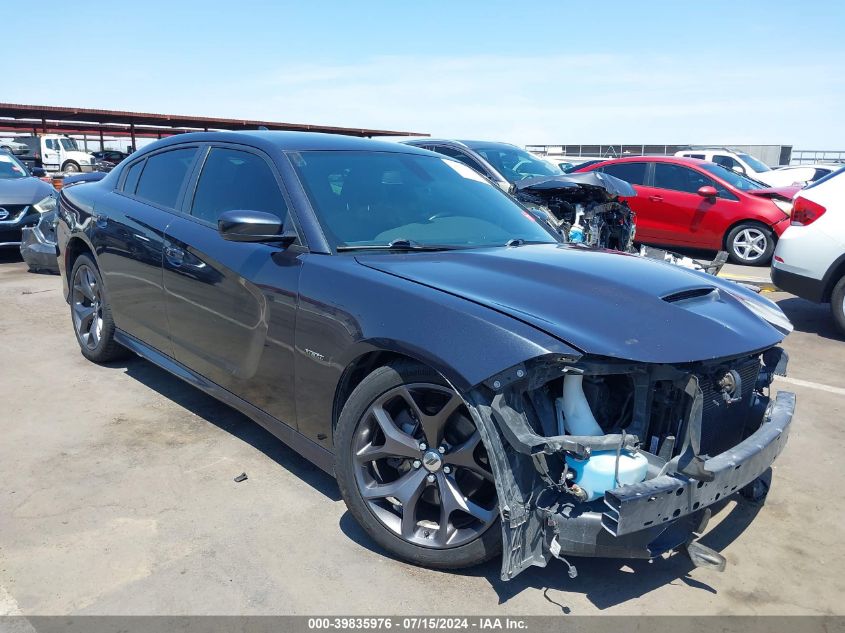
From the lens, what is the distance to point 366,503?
108 inches

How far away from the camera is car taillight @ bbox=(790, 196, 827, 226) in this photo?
6.36 m

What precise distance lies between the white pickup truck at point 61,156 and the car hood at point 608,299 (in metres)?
32.0

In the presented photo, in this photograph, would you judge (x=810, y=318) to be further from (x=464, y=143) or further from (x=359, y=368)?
(x=359, y=368)

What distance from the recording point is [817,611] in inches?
97.4

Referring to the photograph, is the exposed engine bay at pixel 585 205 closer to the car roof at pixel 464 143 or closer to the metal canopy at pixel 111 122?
the car roof at pixel 464 143

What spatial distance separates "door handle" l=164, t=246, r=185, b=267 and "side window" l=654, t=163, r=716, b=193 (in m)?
8.79

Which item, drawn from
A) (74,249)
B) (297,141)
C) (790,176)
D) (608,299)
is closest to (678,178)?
(790,176)

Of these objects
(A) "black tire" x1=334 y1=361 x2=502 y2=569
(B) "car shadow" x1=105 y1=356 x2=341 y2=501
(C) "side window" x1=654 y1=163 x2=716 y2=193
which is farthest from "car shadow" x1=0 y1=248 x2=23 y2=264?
(C) "side window" x1=654 y1=163 x2=716 y2=193

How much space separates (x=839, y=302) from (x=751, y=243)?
4.27 m

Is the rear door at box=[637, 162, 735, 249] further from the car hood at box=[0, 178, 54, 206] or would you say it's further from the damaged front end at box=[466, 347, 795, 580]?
the car hood at box=[0, 178, 54, 206]

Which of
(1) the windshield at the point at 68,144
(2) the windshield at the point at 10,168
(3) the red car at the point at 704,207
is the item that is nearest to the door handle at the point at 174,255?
(2) the windshield at the point at 10,168

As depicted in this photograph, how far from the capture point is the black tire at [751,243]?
33.2 ft

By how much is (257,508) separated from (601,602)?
5.04ft

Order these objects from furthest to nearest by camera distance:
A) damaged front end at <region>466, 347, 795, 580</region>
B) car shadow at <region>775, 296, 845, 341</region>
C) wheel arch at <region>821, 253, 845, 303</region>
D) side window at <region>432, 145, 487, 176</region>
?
side window at <region>432, 145, 487, 176</region> < car shadow at <region>775, 296, 845, 341</region> < wheel arch at <region>821, 253, 845, 303</region> < damaged front end at <region>466, 347, 795, 580</region>
